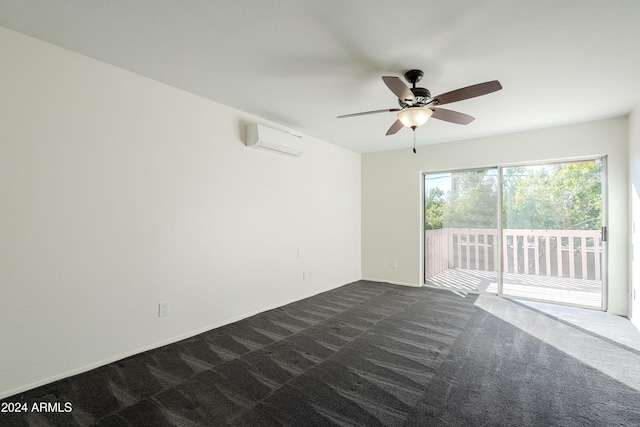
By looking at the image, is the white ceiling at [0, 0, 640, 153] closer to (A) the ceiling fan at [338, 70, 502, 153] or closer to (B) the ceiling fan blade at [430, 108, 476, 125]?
(A) the ceiling fan at [338, 70, 502, 153]

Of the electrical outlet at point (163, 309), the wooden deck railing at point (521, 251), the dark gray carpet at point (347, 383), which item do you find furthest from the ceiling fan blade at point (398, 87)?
the wooden deck railing at point (521, 251)

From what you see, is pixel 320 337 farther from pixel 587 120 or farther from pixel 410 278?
pixel 587 120

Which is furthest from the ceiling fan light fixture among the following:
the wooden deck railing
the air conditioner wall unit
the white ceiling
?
the wooden deck railing

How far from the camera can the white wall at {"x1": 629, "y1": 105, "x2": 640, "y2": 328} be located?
3.28 meters

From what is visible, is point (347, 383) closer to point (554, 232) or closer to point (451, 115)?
point (451, 115)

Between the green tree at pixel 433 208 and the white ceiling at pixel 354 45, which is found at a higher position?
the white ceiling at pixel 354 45

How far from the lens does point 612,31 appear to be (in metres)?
2.02

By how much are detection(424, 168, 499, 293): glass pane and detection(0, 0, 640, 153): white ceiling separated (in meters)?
1.72

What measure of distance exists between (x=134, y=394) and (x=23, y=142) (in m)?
1.91

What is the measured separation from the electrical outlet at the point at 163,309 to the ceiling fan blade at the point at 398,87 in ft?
9.03

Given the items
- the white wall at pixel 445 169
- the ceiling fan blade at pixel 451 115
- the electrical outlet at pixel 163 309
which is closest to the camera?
the ceiling fan blade at pixel 451 115

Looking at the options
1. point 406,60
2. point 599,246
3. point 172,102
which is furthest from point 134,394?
point 599,246

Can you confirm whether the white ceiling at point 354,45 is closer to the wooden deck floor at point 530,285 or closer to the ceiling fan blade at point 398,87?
the ceiling fan blade at point 398,87

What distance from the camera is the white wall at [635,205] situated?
328cm
